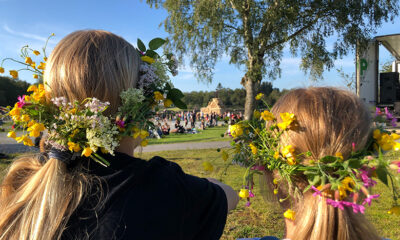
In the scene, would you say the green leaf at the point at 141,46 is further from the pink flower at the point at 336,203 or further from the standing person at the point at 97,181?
the pink flower at the point at 336,203

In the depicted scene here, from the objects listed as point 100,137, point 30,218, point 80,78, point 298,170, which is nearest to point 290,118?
point 298,170

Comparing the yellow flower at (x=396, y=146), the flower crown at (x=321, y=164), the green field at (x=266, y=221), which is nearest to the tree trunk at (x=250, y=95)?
the green field at (x=266, y=221)

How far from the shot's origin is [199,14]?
11.5 m

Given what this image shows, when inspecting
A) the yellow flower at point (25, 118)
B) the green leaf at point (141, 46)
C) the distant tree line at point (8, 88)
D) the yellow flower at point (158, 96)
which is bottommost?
the yellow flower at point (25, 118)

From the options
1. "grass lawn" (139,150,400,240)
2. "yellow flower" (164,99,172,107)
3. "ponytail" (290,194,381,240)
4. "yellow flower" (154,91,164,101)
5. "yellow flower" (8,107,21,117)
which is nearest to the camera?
"ponytail" (290,194,381,240)

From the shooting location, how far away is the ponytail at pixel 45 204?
1169 mm

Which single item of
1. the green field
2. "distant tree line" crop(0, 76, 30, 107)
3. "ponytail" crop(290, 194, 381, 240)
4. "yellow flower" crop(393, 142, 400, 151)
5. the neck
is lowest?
the green field

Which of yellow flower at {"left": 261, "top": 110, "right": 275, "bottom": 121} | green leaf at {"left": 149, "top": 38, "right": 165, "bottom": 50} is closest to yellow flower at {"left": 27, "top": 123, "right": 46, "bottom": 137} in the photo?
green leaf at {"left": 149, "top": 38, "right": 165, "bottom": 50}

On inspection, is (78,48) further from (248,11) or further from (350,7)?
(350,7)

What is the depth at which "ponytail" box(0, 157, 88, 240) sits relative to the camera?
117cm

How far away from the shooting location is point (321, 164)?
1.19 metres

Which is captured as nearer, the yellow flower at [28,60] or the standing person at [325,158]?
the standing person at [325,158]

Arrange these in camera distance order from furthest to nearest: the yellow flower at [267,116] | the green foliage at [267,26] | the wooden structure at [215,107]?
the wooden structure at [215,107], the green foliage at [267,26], the yellow flower at [267,116]

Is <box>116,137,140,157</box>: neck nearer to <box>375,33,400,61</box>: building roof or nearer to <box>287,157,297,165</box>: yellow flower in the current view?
<box>287,157,297,165</box>: yellow flower
